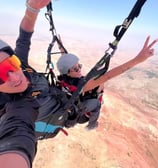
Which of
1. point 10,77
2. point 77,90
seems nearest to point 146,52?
point 77,90

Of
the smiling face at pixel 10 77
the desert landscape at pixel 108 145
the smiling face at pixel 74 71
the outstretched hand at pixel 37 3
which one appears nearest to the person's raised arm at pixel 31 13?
the outstretched hand at pixel 37 3

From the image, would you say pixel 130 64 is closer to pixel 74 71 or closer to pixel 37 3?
pixel 74 71

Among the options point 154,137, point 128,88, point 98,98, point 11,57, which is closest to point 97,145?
point 154,137

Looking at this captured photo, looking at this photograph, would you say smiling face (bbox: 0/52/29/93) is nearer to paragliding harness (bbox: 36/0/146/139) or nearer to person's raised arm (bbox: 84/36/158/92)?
paragliding harness (bbox: 36/0/146/139)

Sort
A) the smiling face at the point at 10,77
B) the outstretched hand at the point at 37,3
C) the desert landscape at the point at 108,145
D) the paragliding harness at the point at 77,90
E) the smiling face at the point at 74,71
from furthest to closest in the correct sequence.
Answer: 1. the desert landscape at the point at 108,145
2. the smiling face at the point at 74,71
3. the outstretched hand at the point at 37,3
4. the paragliding harness at the point at 77,90
5. the smiling face at the point at 10,77

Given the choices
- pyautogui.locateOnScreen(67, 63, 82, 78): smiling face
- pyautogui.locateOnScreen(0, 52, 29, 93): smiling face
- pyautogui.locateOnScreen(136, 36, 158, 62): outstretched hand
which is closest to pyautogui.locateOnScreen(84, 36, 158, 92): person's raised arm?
pyautogui.locateOnScreen(136, 36, 158, 62): outstretched hand

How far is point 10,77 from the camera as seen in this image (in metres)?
2.88

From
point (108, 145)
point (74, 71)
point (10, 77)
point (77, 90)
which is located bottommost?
point (108, 145)

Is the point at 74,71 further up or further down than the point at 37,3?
further down

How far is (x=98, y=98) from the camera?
18.7ft

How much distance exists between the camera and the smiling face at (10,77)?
2.88 metres

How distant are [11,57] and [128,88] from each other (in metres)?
94.3

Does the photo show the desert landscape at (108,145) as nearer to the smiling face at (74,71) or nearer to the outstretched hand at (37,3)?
the smiling face at (74,71)

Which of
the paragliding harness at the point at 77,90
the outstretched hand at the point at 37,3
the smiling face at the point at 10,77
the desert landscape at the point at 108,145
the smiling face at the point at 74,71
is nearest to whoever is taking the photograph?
the smiling face at the point at 10,77
